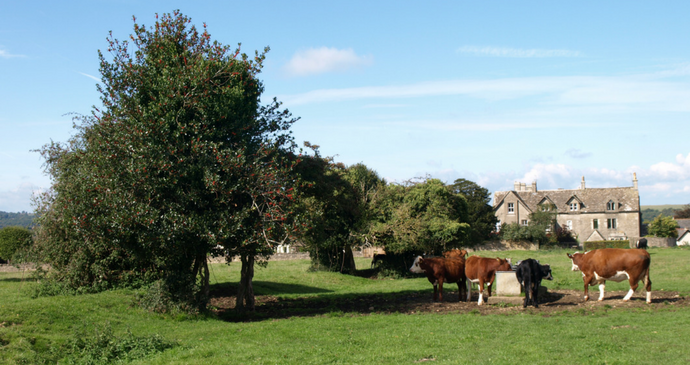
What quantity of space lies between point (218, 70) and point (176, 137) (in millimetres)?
2971

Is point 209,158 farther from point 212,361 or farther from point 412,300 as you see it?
point 412,300

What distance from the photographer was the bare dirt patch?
59.2 ft

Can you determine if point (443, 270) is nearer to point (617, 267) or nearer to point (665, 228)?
point (617, 267)

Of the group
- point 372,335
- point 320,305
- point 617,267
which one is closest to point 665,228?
point 617,267

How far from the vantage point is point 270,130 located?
20125 millimetres

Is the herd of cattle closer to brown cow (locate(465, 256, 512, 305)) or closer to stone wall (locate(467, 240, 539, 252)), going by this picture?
brown cow (locate(465, 256, 512, 305))

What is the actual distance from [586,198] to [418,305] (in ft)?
247

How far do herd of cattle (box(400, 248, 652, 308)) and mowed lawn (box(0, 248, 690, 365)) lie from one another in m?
1.48

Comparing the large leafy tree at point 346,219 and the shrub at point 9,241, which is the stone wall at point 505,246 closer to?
the large leafy tree at point 346,219

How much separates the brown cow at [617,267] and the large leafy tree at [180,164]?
38.8 ft

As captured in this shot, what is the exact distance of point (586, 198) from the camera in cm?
8644

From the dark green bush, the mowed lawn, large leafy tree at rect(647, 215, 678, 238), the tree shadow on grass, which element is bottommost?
the tree shadow on grass

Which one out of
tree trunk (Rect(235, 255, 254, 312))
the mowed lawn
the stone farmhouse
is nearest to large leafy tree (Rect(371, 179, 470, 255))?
tree trunk (Rect(235, 255, 254, 312))

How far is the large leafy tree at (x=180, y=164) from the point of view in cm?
1617
